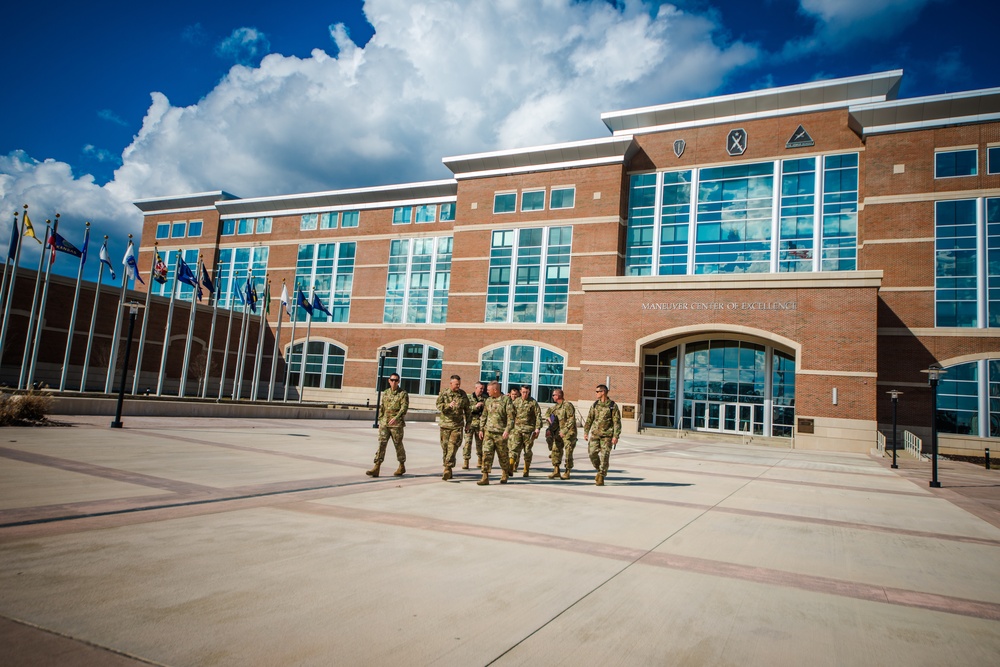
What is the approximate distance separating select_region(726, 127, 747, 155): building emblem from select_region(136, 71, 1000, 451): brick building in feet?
0.78

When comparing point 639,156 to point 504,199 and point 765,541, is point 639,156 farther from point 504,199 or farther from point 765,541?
point 765,541

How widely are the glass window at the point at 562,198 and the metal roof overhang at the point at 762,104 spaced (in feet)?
17.9

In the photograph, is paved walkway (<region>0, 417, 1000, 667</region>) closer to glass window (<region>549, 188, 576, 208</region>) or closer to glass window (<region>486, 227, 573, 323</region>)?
glass window (<region>486, 227, 573, 323</region>)

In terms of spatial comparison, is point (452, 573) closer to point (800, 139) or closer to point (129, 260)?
point (129, 260)

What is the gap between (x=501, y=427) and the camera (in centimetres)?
1112

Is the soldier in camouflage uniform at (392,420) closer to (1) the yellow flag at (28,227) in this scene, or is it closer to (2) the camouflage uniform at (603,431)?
(2) the camouflage uniform at (603,431)

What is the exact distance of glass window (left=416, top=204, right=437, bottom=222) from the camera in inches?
1957

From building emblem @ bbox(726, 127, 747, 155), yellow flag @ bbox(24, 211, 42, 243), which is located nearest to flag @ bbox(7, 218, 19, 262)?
yellow flag @ bbox(24, 211, 42, 243)

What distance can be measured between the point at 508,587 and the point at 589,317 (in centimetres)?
3192

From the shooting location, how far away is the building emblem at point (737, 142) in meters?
38.2

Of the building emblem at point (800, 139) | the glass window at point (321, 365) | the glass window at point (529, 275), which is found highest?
the building emblem at point (800, 139)

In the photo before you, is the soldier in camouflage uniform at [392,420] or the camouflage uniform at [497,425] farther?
the camouflage uniform at [497,425]

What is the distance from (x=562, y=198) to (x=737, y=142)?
461 inches

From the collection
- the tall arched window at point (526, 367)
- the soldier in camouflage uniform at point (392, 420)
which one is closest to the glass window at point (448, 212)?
the tall arched window at point (526, 367)
